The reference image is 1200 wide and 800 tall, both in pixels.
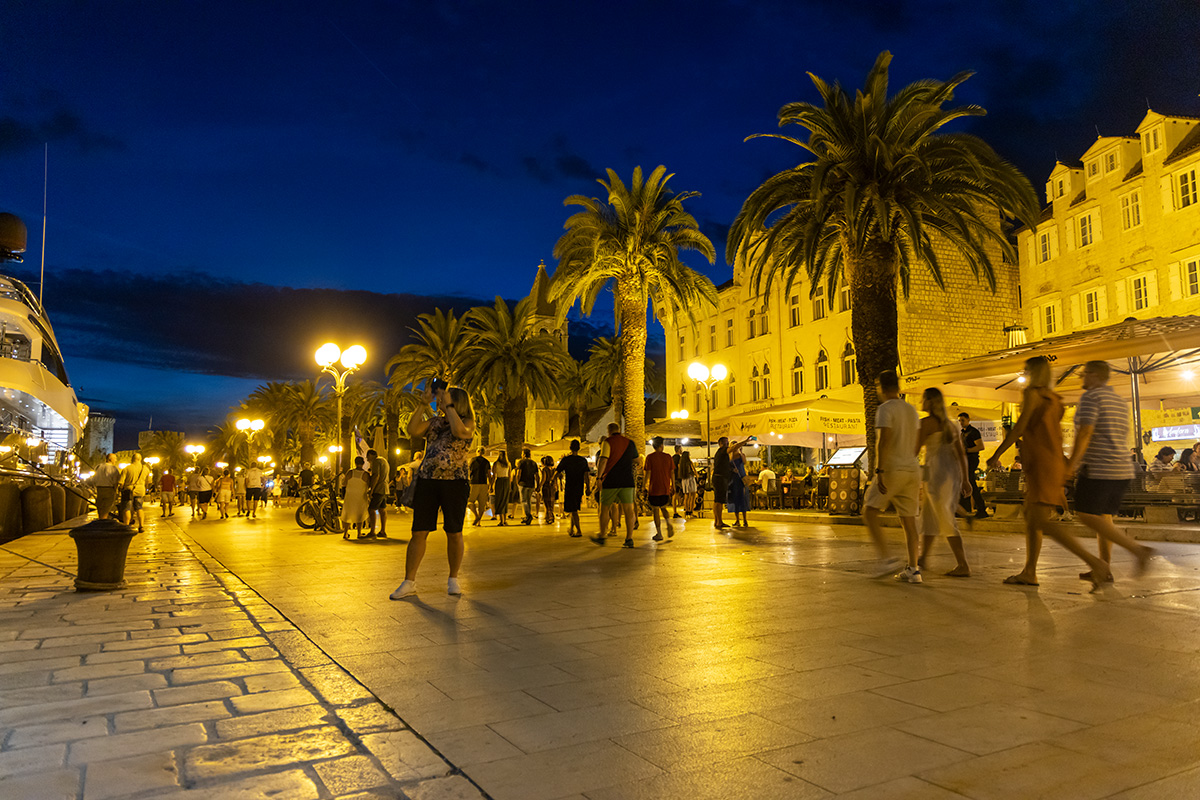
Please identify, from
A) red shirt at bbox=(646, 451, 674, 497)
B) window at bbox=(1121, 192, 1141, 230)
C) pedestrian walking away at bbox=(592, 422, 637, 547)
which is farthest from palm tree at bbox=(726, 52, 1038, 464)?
window at bbox=(1121, 192, 1141, 230)

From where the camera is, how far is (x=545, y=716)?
368 cm

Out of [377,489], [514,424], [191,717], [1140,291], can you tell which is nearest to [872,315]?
[377,489]

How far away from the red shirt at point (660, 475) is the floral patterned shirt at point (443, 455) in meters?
7.68

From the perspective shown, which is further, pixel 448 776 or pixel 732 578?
pixel 732 578

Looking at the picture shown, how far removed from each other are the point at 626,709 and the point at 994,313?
40.0 meters

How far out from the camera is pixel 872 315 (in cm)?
1916

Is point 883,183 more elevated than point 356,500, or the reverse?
point 883,183

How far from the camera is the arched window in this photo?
1538 inches

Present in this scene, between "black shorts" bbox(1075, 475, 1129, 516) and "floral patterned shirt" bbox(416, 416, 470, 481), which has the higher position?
"floral patterned shirt" bbox(416, 416, 470, 481)

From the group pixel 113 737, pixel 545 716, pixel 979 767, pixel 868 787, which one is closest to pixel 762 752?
pixel 868 787

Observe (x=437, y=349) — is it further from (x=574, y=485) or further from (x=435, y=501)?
(x=435, y=501)

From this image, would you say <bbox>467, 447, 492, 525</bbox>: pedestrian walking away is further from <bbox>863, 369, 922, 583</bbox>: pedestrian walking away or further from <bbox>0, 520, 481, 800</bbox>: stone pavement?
<bbox>0, 520, 481, 800</bbox>: stone pavement

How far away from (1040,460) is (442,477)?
16.7 feet

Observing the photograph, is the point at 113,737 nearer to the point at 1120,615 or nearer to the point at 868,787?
the point at 868,787
